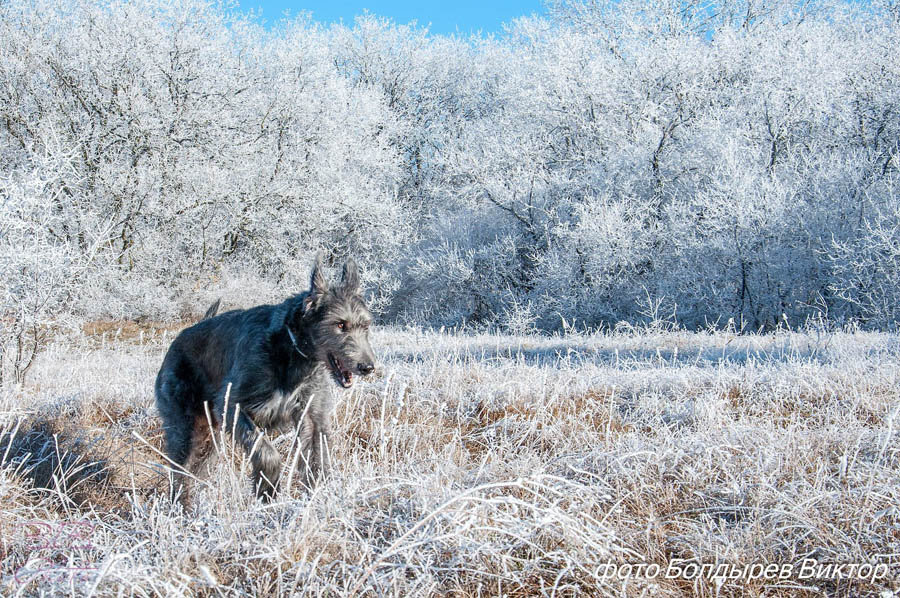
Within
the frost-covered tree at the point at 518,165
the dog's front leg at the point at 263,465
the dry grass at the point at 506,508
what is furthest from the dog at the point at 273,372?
the frost-covered tree at the point at 518,165

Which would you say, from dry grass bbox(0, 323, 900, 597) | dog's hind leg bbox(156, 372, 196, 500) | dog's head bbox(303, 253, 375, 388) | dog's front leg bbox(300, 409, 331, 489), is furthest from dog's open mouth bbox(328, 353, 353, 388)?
dog's hind leg bbox(156, 372, 196, 500)

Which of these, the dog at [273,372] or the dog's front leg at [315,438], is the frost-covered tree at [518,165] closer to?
the dog at [273,372]

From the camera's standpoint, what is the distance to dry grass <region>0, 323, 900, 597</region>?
2.30 m

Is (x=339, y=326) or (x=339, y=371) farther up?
(x=339, y=326)

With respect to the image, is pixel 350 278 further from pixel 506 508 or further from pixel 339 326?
pixel 506 508

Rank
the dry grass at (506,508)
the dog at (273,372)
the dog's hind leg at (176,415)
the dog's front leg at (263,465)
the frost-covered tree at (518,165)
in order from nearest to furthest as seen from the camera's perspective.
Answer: the dry grass at (506,508) < the dog's front leg at (263,465) < the dog at (273,372) < the dog's hind leg at (176,415) < the frost-covered tree at (518,165)

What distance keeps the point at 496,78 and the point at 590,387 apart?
93.6ft

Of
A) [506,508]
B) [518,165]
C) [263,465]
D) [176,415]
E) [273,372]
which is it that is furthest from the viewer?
[518,165]

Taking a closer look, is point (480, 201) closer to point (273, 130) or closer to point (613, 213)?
point (613, 213)

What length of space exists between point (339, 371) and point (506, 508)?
63.4 inches

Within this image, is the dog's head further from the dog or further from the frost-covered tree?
the frost-covered tree

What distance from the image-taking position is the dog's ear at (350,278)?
4188 mm

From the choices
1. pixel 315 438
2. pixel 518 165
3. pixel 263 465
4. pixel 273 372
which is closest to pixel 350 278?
pixel 273 372

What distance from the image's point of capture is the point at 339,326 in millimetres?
3969
